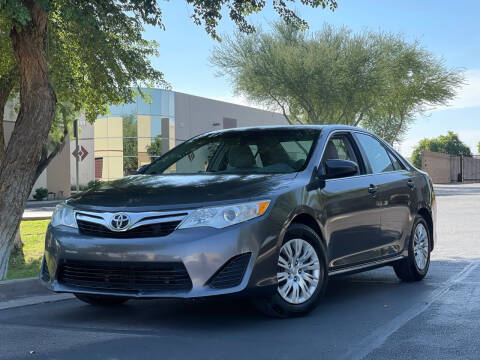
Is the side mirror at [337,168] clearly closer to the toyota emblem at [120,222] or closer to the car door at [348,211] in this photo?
the car door at [348,211]

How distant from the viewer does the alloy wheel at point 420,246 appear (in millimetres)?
7995

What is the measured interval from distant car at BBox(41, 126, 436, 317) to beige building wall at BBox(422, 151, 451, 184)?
58579 millimetres

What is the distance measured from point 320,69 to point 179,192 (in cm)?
3618

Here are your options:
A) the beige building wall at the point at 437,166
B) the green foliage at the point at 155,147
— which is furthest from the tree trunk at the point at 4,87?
the beige building wall at the point at 437,166

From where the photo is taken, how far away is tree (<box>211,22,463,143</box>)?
134 feet

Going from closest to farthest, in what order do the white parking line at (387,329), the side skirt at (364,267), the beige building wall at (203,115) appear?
the white parking line at (387,329) → the side skirt at (364,267) → the beige building wall at (203,115)

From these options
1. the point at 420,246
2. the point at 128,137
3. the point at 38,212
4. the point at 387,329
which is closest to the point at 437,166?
the point at 128,137

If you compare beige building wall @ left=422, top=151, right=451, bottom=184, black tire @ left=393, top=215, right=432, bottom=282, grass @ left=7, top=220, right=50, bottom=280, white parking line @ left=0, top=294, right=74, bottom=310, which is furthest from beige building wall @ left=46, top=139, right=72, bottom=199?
black tire @ left=393, top=215, right=432, bottom=282

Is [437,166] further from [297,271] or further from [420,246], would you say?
[297,271]

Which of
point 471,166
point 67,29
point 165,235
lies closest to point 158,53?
point 67,29

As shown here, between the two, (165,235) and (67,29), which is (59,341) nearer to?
(165,235)

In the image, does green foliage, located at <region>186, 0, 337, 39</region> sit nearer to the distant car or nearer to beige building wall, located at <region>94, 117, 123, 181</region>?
the distant car

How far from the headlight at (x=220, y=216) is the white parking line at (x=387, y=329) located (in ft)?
4.12

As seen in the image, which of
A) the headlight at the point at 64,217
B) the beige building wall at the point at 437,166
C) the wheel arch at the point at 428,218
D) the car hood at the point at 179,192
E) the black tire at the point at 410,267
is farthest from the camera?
the beige building wall at the point at 437,166
